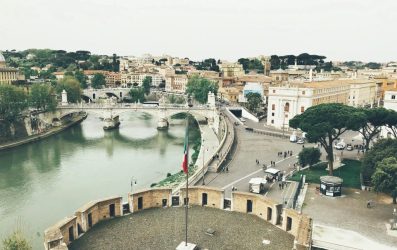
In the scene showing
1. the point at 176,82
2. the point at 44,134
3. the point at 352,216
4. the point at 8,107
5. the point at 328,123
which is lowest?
the point at 44,134

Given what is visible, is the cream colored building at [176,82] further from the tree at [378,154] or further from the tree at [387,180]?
the tree at [387,180]

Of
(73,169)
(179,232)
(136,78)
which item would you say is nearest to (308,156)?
(179,232)

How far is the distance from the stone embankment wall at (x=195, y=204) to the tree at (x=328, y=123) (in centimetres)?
1302

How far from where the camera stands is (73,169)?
31219mm

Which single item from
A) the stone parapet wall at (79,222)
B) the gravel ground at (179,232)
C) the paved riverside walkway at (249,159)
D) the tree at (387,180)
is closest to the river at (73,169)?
the paved riverside walkway at (249,159)

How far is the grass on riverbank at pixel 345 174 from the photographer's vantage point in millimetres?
23312

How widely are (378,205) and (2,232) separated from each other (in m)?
19.2

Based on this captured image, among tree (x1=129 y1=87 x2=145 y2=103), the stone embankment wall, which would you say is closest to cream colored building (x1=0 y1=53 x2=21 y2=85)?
tree (x1=129 y1=87 x2=145 y2=103)

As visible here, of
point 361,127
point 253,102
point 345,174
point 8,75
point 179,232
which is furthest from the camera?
point 8,75

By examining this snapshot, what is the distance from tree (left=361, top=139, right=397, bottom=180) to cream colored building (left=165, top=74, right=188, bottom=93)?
62.9 meters

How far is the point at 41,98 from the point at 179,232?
3960 centimetres

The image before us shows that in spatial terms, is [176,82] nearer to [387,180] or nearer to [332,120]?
[332,120]

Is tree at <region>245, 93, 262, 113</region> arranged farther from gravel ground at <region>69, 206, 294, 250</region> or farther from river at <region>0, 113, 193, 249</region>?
gravel ground at <region>69, 206, 294, 250</region>

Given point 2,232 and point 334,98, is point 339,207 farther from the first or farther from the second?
point 334,98
